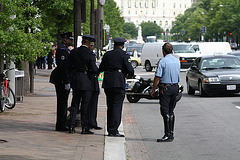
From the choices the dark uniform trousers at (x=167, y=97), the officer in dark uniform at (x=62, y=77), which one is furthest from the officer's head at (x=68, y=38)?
the dark uniform trousers at (x=167, y=97)

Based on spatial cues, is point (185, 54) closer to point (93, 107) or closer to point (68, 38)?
point (93, 107)

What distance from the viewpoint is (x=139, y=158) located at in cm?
862

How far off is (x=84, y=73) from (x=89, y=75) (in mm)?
A: 100

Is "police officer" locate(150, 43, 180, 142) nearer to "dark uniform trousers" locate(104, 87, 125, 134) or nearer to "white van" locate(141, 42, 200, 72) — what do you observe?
"dark uniform trousers" locate(104, 87, 125, 134)

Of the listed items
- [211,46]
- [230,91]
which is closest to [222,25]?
[211,46]

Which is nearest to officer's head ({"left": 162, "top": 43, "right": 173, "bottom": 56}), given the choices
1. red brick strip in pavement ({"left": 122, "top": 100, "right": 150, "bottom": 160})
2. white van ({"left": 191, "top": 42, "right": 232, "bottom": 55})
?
red brick strip in pavement ({"left": 122, "top": 100, "right": 150, "bottom": 160})

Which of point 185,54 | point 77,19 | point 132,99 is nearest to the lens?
point 77,19

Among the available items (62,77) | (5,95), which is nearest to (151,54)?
(5,95)

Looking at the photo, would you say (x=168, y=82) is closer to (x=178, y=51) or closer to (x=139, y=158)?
(x=139, y=158)

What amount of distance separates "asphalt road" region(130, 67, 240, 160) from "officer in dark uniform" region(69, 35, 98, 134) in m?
1.20

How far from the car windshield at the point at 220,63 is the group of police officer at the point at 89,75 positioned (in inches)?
411

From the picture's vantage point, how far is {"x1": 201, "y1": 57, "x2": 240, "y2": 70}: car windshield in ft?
68.1

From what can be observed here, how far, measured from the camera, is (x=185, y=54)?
41719 millimetres

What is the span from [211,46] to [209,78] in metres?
25.8
